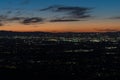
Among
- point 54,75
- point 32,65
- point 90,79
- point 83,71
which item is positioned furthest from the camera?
point 32,65

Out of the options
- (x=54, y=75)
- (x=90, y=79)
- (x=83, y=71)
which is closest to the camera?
(x=90, y=79)

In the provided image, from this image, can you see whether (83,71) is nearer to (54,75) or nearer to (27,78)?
(54,75)

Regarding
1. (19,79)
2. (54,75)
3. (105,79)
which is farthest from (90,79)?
(19,79)

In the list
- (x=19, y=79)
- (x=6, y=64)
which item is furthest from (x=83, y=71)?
(x=6, y=64)

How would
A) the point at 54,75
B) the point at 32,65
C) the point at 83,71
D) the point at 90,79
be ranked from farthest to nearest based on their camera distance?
the point at 32,65 < the point at 83,71 < the point at 54,75 < the point at 90,79

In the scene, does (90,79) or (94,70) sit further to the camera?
(94,70)

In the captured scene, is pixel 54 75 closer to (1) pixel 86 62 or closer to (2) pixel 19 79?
(2) pixel 19 79

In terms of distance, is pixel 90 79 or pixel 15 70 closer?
pixel 90 79

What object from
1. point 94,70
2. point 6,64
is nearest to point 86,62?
point 94,70
